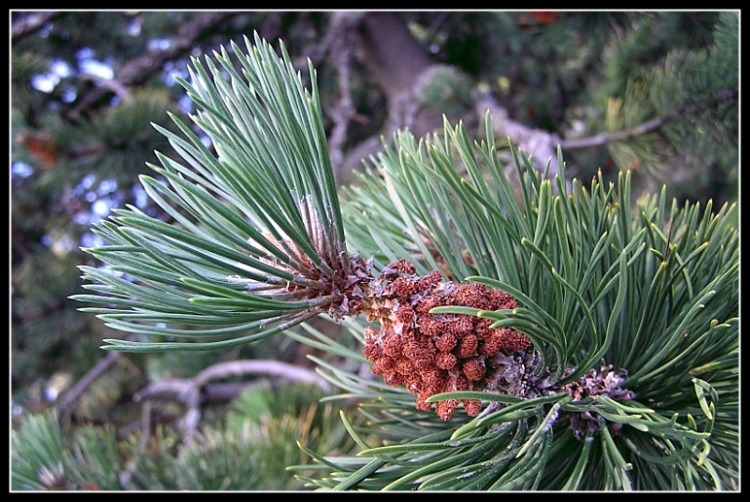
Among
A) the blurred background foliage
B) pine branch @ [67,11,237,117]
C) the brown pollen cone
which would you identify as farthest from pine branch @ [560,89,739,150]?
pine branch @ [67,11,237,117]

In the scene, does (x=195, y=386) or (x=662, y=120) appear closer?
(x=662, y=120)

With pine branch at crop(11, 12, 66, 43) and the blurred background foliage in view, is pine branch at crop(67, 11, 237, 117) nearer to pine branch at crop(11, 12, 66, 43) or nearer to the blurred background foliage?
the blurred background foliage

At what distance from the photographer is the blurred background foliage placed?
2.43ft

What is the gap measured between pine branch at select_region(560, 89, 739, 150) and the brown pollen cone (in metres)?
0.49

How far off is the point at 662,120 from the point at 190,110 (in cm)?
87

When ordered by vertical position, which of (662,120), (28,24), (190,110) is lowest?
(662,120)

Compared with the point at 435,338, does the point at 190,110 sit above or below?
above

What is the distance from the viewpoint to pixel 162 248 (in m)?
0.32

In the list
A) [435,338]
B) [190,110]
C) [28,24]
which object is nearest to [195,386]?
[190,110]

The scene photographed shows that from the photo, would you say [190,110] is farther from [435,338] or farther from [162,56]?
[435,338]

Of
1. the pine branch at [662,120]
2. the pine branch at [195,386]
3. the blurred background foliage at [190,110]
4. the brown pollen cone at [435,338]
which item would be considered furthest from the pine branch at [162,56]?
the brown pollen cone at [435,338]

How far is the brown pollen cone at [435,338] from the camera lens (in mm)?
313

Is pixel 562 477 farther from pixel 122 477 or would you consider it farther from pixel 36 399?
pixel 36 399

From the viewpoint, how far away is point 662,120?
786 mm
